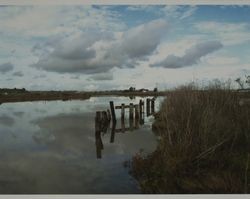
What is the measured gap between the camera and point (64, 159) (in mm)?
6312

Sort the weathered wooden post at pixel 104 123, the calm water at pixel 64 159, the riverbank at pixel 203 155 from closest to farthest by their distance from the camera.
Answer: the riverbank at pixel 203 155
the calm water at pixel 64 159
the weathered wooden post at pixel 104 123

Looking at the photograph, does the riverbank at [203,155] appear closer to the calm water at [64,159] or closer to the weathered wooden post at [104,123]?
the calm water at [64,159]

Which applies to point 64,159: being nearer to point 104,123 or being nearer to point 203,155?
point 203,155

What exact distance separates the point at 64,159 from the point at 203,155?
266 cm

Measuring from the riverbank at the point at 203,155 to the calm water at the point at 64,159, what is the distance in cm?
39

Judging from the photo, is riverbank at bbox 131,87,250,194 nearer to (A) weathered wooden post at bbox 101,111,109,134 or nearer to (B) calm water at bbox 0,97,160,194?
(B) calm water at bbox 0,97,160,194

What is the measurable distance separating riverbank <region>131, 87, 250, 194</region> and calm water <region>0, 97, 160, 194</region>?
0.39m

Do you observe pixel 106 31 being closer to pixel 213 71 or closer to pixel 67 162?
pixel 213 71

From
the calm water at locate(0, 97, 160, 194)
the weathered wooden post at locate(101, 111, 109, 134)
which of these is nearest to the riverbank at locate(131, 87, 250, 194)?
the calm water at locate(0, 97, 160, 194)

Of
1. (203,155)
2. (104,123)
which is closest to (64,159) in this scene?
(203,155)

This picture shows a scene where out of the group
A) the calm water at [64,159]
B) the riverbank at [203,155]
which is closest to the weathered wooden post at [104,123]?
the calm water at [64,159]

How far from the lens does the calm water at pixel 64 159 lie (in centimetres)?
493

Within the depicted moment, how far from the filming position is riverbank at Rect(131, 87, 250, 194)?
445 centimetres

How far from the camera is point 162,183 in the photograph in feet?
15.3
